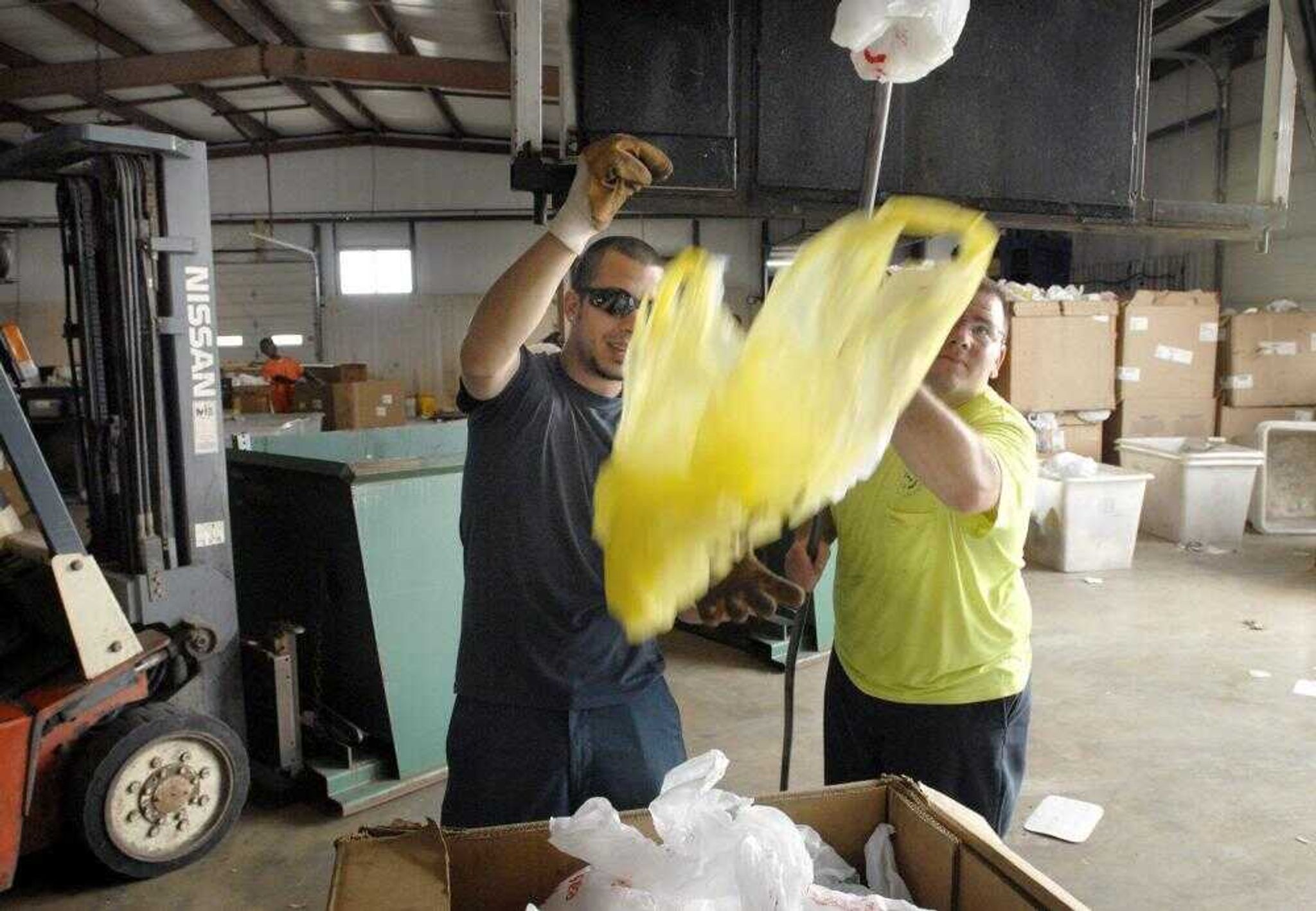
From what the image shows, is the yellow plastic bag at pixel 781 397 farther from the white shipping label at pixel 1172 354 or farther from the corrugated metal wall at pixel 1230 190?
the white shipping label at pixel 1172 354

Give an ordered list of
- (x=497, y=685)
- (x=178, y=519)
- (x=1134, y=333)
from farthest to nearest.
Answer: (x=1134, y=333)
(x=178, y=519)
(x=497, y=685)

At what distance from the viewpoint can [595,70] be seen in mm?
2357

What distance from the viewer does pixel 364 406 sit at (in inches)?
372

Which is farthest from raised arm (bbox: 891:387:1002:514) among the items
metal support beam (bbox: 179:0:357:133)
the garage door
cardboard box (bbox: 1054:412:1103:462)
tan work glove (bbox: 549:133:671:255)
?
the garage door

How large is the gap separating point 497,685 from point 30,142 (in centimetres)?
246

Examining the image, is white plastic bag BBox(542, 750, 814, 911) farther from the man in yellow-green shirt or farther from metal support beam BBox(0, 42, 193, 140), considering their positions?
metal support beam BBox(0, 42, 193, 140)

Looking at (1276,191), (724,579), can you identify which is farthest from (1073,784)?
(724,579)

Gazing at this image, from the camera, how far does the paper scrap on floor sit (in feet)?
10.0

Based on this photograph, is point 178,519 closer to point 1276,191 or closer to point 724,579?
point 724,579

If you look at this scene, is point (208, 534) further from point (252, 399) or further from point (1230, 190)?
point (1230, 190)

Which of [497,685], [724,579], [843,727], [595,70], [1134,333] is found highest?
[595,70]

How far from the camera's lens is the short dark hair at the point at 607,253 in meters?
1.59

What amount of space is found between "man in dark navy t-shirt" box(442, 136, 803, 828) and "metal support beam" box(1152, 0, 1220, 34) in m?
8.31

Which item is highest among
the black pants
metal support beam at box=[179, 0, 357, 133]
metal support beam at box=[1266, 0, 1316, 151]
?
metal support beam at box=[179, 0, 357, 133]
